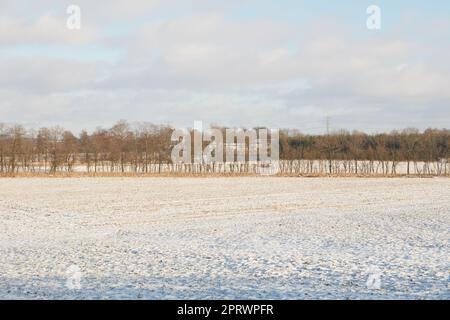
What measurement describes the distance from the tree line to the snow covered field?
5341cm

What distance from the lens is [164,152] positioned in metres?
101

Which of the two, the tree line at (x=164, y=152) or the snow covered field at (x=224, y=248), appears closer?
the snow covered field at (x=224, y=248)

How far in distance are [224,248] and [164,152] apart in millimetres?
83036

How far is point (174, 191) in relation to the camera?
45.7 metres

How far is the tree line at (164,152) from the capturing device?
90.4 meters

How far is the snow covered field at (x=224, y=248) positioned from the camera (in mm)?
12586

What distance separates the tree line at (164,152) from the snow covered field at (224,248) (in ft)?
175

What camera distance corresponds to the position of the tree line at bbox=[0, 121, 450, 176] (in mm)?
90375

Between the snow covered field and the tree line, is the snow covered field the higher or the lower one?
the lower one

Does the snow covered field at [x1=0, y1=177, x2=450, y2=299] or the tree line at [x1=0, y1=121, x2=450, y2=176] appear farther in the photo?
the tree line at [x1=0, y1=121, x2=450, y2=176]

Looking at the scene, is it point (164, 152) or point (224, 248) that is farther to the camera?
point (164, 152)

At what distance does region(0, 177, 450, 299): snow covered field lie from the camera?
12586 mm

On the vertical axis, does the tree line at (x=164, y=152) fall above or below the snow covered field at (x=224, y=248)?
above
